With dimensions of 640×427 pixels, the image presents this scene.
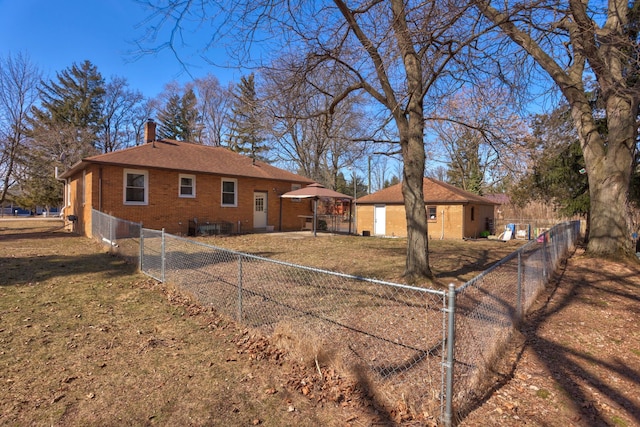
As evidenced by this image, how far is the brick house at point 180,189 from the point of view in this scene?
575 inches

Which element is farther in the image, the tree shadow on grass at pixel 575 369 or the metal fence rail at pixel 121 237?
the metal fence rail at pixel 121 237

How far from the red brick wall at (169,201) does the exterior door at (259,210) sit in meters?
0.24

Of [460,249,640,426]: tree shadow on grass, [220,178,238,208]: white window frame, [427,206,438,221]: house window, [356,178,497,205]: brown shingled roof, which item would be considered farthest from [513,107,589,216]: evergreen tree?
[220,178,238,208]: white window frame

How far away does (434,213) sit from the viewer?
72.1 ft

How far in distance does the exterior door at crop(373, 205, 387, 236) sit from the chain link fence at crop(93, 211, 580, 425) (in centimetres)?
1508

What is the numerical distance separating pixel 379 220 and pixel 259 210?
842 centimetres

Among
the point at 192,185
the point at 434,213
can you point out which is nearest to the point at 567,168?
the point at 434,213

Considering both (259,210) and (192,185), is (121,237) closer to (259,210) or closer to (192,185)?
(192,185)

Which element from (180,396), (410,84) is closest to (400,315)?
(180,396)

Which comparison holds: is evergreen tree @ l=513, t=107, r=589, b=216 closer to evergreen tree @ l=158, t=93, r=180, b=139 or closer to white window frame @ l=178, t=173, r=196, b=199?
white window frame @ l=178, t=173, r=196, b=199

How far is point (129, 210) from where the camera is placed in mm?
15023

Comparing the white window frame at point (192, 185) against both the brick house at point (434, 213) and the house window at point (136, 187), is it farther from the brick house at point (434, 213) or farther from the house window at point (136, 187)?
the brick house at point (434, 213)

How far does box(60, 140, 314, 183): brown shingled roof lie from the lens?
1500cm

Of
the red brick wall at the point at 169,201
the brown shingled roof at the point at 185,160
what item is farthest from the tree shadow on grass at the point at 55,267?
the brown shingled roof at the point at 185,160
